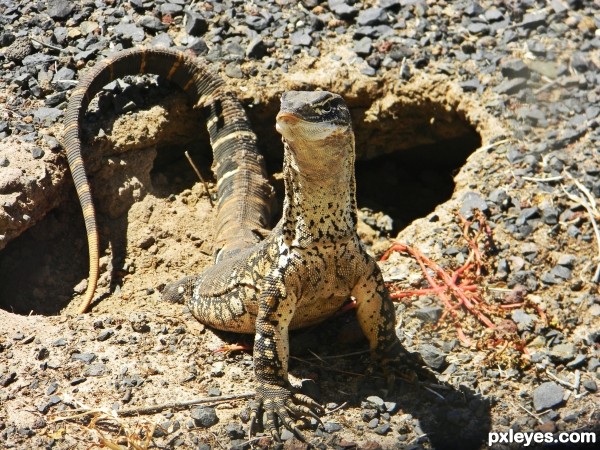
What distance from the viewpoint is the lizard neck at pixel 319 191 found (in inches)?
204

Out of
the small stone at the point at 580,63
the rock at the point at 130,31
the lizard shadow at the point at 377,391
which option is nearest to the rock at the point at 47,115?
the rock at the point at 130,31

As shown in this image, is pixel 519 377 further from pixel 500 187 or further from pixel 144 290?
pixel 144 290

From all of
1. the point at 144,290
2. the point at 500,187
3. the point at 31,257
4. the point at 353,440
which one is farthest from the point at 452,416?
the point at 31,257

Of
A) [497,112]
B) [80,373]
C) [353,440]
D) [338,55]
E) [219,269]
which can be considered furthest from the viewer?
[338,55]

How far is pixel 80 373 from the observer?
6211 mm

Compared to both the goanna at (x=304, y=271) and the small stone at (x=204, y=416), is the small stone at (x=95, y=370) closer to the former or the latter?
the small stone at (x=204, y=416)

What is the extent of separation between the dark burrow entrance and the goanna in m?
1.90

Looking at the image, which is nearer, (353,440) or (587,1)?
(353,440)

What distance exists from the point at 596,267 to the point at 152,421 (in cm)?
384

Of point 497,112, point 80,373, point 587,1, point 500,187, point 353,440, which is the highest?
point 587,1

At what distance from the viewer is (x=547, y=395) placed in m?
6.12

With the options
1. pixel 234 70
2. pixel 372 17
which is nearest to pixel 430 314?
pixel 234 70

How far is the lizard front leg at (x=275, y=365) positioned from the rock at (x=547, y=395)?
5.11 feet

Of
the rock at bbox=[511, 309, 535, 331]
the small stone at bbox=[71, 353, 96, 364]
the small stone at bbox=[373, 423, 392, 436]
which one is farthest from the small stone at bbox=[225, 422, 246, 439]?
the rock at bbox=[511, 309, 535, 331]
